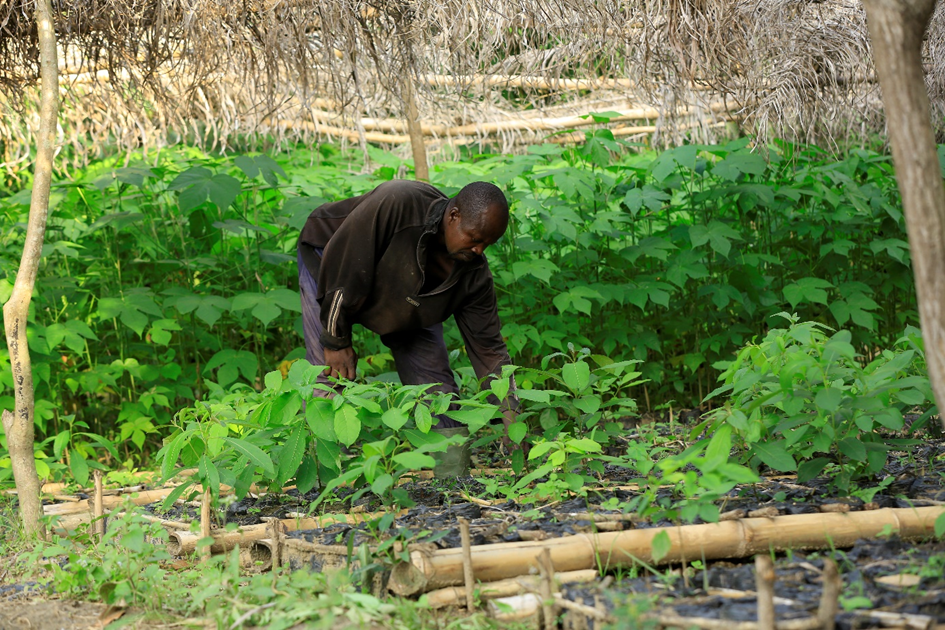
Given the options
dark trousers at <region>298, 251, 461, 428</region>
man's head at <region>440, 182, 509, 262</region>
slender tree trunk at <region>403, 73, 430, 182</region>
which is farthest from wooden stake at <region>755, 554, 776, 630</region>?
slender tree trunk at <region>403, 73, 430, 182</region>

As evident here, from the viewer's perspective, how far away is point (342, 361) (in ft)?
11.4

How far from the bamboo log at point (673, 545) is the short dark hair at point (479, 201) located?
1304 millimetres

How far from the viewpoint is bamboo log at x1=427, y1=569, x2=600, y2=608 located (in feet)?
6.70

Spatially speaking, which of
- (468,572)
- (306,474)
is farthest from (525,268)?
(468,572)

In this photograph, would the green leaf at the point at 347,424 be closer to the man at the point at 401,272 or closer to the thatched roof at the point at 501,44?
the man at the point at 401,272

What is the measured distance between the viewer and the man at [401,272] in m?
3.25

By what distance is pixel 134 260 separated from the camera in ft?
15.6

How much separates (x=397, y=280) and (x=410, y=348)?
0.45 meters

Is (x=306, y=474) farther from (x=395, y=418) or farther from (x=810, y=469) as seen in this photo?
(x=810, y=469)

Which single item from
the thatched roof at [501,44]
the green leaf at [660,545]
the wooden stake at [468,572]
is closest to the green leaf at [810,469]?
the green leaf at [660,545]

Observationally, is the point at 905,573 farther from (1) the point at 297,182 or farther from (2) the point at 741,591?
(1) the point at 297,182

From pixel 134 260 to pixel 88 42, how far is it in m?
1.22

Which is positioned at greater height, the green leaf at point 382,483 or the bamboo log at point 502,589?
the green leaf at point 382,483

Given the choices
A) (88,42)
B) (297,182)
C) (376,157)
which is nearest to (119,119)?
(88,42)
